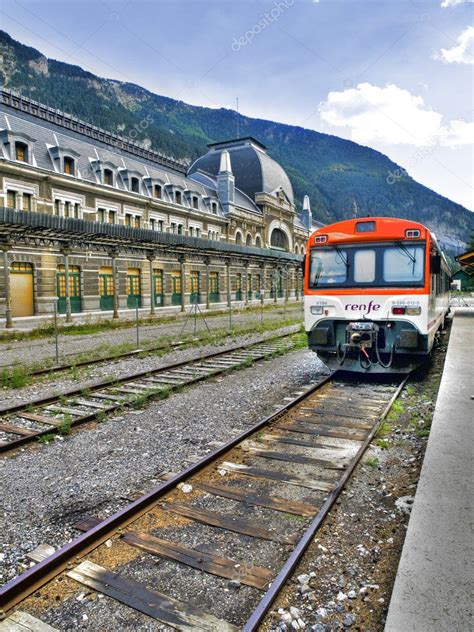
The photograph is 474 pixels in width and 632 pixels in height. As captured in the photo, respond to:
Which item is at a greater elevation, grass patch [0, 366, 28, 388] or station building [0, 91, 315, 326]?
station building [0, 91, 315, 326]

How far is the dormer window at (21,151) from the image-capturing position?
1072 inches

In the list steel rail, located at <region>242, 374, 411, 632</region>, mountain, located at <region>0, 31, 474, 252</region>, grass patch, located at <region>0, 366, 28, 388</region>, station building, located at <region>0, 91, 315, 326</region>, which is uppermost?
mountain, located at <region>0, 31, 474, 252</region>

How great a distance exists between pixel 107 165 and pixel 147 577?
3472cm

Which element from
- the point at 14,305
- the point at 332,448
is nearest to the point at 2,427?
the point at 332,448

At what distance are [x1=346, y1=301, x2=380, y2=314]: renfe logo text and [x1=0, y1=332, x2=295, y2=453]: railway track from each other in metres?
3.50

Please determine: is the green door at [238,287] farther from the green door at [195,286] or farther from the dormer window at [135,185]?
the dormer window at [135,185]

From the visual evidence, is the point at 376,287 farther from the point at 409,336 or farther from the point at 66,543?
the point at 66,543

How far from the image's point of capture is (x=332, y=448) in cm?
575

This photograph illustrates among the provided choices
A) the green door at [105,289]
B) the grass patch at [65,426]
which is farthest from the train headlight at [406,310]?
the green door at [105,289]

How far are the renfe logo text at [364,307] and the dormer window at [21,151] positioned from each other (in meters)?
25.9

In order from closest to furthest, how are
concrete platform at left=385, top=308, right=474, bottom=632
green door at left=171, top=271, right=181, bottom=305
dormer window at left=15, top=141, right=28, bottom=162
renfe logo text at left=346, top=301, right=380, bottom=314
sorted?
concrete platform at left=385, top=308, right=474, bottom=632
renfe logo text at left=346, top=301, right=380, bottom=314
dormer window at left=15, top=141, right=28, bottom=162
green door at left=171, top=271, right=181, bottom=305

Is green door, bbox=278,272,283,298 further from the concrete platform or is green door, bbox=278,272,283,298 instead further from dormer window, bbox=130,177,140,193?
the concrete platform

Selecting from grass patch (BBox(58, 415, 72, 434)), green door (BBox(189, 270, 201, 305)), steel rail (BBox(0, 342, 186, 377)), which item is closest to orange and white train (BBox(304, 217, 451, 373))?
grass patch (BBox(58, 415, 72, 434))

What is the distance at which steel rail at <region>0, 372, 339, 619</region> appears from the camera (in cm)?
296
